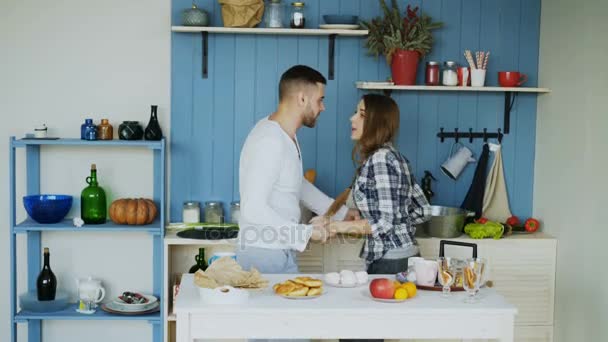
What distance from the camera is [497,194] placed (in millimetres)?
4836

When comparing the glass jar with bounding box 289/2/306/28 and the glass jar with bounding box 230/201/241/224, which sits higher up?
the glass jar with bounding box 289/2/306/28

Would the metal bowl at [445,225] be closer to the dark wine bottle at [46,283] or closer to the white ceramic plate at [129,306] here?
the white ceramic plate at [129,306]

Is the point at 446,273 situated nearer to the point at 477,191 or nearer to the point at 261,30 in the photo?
the point at 477,191

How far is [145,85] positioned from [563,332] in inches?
104

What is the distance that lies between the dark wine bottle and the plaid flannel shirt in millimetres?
1834

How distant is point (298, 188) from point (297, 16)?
1229 millimetres

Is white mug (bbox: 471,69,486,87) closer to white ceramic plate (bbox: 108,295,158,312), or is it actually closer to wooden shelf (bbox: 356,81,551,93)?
wooden shelf (bbox: 356,81,551,93)

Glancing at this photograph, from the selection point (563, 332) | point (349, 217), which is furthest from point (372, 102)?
point (563, 332)

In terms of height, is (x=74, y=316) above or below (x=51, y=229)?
below

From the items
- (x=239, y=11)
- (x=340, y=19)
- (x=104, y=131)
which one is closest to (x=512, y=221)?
(x=340, y=19)

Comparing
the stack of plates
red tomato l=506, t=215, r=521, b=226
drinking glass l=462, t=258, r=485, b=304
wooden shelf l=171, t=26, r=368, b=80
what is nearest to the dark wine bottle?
the stack of plates

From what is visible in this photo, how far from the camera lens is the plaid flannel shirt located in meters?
3.56

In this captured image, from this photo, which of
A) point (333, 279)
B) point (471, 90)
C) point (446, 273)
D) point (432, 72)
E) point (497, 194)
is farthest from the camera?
point (497, 194)

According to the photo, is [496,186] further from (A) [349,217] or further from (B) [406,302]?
(B) [406,302]
